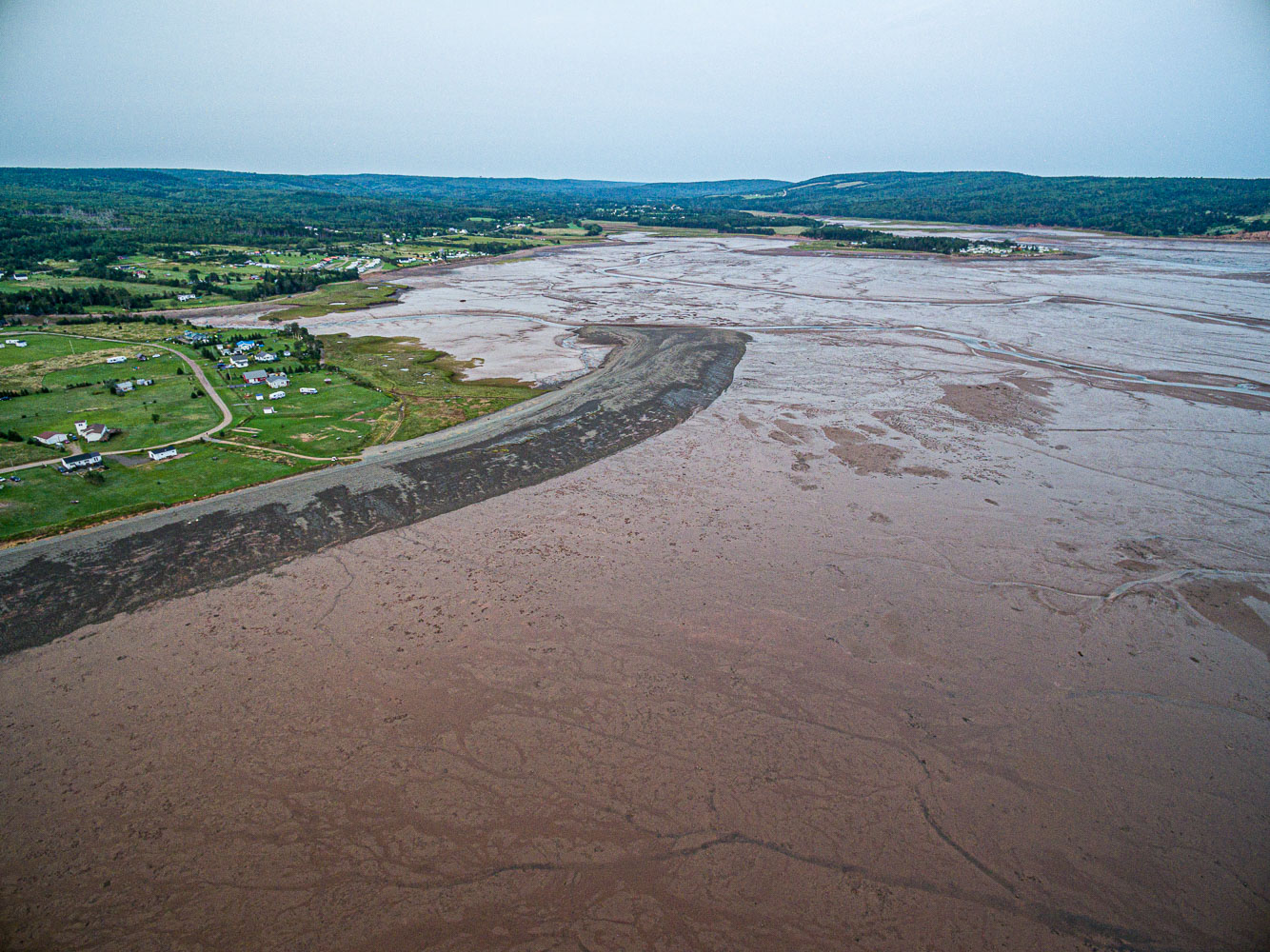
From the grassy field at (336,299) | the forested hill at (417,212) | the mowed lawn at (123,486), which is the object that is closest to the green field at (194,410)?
the mowed lawn at (123,486)

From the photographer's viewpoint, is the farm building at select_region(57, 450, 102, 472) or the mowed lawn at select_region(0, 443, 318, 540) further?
the farm building at select_region(57, 450, 102, 472)

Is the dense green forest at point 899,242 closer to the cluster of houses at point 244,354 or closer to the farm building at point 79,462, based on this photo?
the cluster of houses at point 244,354

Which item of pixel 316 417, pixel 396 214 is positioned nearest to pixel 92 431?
pixel 316 417

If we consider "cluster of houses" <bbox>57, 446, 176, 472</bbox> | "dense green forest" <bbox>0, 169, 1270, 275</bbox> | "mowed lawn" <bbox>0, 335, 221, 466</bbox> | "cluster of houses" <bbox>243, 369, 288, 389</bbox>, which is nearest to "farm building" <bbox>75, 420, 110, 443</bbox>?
"mowed lawn" <bbox>0, 335, 221, 466</bbox>

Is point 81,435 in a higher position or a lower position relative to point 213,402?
lower

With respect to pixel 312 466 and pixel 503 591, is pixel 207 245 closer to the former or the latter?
pixel 312 466

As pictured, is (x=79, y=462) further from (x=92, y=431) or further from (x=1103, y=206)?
(x=1103, y=206)

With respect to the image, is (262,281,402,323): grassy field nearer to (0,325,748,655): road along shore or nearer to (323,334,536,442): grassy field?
(323,334,536,442): grassy field
